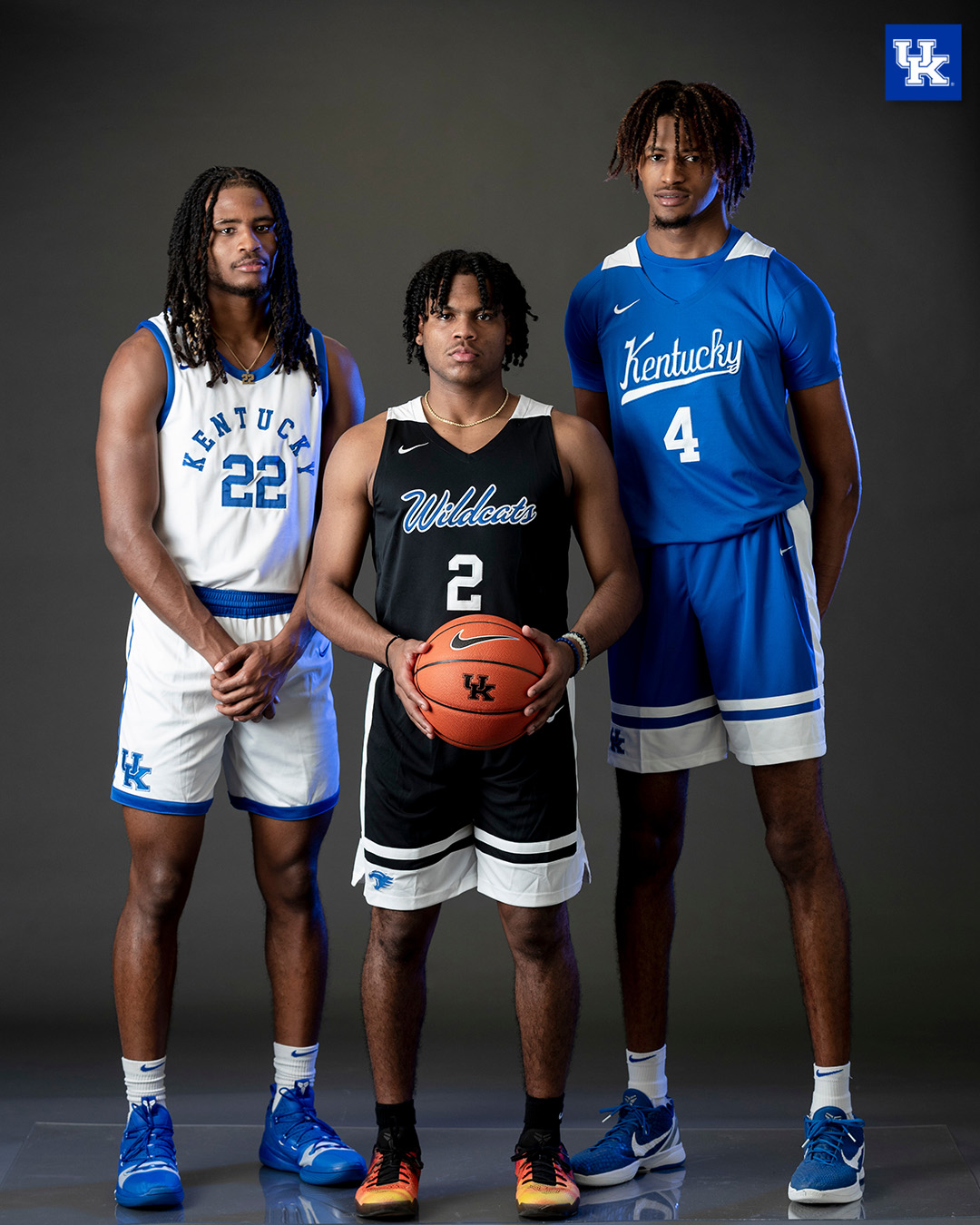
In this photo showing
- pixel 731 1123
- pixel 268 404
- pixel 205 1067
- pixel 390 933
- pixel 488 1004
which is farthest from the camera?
pixel 488 1004

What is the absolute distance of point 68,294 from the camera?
16.1ft

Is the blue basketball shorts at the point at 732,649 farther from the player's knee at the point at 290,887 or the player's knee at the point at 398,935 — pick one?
the player's knee at the point at 290,887

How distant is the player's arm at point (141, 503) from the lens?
3.33 m

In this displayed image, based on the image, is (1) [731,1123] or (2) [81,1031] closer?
(1) [731,1123]

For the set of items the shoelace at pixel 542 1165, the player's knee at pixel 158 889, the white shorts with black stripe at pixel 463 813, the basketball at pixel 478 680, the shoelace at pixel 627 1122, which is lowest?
the shoelace at pixel 627 1122

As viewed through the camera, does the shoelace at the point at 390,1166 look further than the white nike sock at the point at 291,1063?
No

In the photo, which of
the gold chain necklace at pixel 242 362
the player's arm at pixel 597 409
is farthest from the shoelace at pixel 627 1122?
the gold chain necklace at pixel 242 362

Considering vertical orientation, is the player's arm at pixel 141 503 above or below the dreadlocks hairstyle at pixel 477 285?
below

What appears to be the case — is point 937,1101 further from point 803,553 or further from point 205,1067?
point 205,1067

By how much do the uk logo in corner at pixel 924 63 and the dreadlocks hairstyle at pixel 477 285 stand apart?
227 cm

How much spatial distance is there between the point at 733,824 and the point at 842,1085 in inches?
66.4

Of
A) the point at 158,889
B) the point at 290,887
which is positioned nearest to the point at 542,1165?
the point at 290,887

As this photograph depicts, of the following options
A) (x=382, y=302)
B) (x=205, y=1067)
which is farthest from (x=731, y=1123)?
(x=382, y=302)

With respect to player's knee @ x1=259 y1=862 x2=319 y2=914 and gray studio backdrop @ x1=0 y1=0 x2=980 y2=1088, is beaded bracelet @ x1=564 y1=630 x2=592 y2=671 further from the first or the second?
gray studio backdrop @ x1=0 y1=0 x2=980 y2=1088
